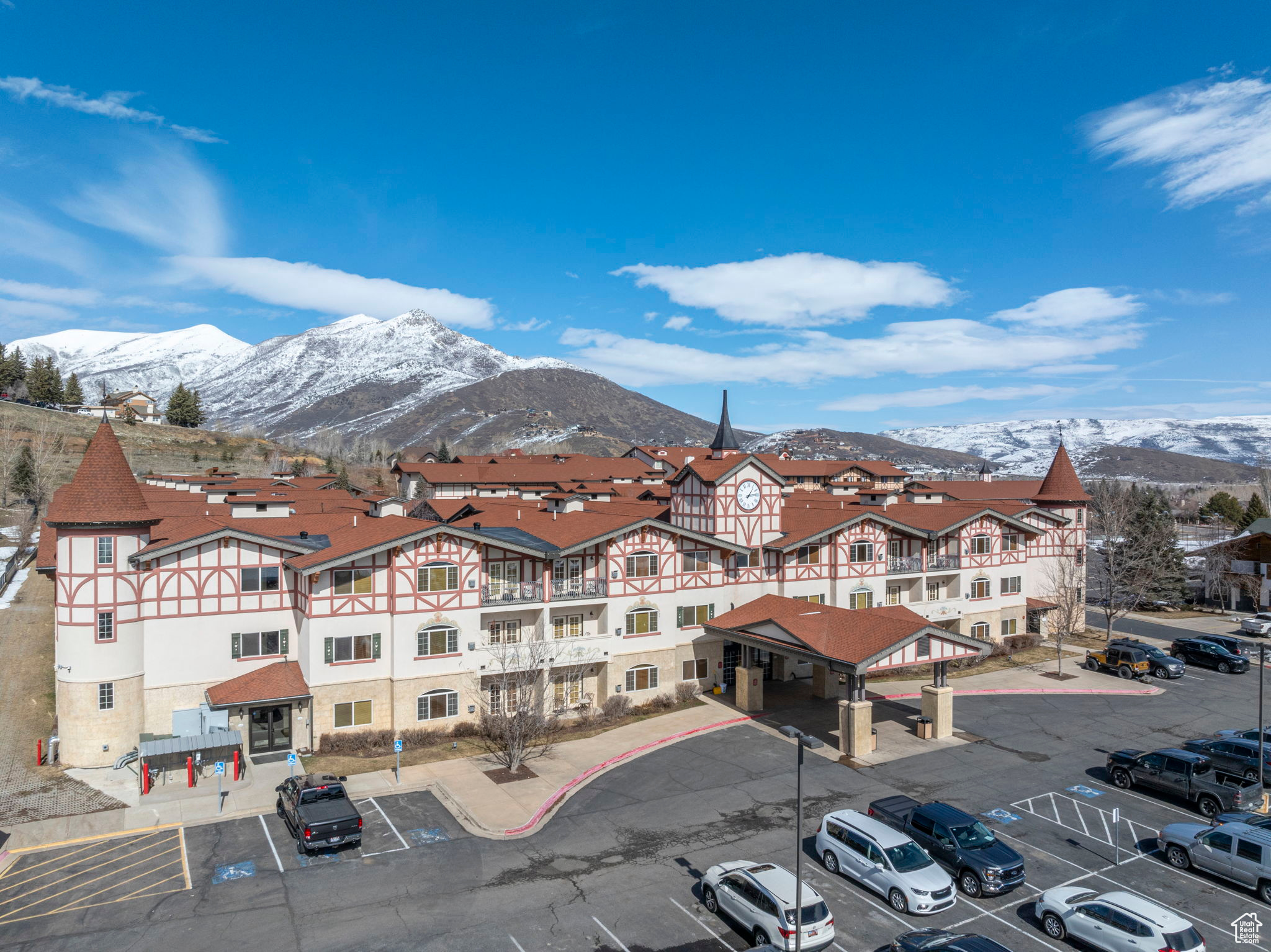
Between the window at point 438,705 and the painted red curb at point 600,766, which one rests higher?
the window at point 438,705

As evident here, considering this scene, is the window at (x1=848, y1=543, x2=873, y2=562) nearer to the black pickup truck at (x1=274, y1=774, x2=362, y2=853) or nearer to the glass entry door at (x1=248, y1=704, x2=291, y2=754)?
the black pickup truck at (x1=274, y1=774, x2=362, y2=853)

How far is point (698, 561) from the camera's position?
4150 centimetres

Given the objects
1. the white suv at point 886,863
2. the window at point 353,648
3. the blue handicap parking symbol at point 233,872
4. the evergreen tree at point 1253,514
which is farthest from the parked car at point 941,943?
the evergreen tree at point 1253,514

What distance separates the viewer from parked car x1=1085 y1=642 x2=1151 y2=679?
4512 centimetres

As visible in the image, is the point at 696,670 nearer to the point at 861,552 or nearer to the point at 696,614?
the point at 696,614

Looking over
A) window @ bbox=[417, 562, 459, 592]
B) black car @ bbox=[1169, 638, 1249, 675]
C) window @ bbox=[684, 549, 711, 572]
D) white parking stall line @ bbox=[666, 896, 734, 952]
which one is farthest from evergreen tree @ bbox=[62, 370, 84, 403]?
black car @ bbox=[1169, 638, 1249, 675]

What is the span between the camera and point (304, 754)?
3206 cm

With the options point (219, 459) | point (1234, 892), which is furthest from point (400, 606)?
point (219, 459)

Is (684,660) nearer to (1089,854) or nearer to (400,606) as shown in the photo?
(400,606)

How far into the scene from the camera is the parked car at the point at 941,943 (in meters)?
16.5

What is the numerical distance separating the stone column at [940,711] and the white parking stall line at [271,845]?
1018 inches

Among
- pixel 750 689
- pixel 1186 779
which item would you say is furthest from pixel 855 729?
pixel 1186 779

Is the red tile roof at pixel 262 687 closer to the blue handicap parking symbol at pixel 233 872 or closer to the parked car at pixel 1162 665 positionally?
the blue handicap parking symbol at pixel 233 872

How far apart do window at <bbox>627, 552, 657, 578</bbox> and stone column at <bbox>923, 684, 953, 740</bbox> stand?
1396 centimetres
